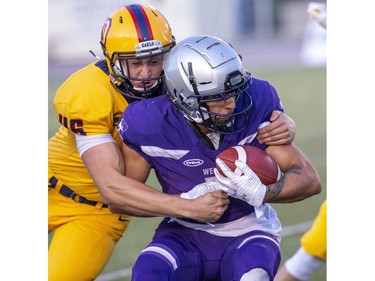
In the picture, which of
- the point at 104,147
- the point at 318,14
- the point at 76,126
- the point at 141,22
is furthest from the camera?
the point at 318,14

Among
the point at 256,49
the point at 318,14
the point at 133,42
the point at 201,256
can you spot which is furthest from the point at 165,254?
the point at 256,49

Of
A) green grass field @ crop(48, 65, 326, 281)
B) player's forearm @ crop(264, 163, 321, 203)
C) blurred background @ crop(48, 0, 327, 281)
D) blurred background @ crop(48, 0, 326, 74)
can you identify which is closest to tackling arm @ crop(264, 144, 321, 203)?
player's forearm @ crop(264, 163, 321, 203)

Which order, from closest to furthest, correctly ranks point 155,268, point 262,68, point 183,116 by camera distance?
point 155,268
point 183,116
point 262,68

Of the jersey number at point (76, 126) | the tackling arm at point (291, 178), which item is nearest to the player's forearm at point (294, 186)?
the tackling arm at point (291, 178)

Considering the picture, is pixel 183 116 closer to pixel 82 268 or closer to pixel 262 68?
pixel 82 268

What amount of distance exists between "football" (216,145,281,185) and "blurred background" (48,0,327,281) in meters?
1.66

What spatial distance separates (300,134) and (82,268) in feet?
16.9

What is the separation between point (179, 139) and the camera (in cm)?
304

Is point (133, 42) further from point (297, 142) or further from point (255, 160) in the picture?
point (297, 142)

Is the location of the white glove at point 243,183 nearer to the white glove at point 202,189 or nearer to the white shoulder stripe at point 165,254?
the white glove at point 202,189

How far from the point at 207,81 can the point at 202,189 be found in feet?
1.33

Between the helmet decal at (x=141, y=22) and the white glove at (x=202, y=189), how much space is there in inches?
27.1
